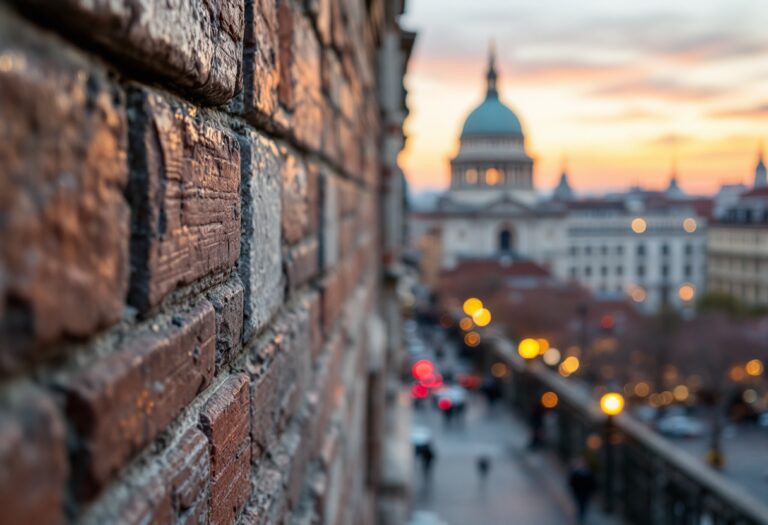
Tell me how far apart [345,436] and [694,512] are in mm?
8305

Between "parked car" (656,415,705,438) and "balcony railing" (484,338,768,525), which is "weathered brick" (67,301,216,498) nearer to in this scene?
"balcony railing" (484,338,768,525)

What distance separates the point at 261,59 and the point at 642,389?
40.0 meters

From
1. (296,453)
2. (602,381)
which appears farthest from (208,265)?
(602,381)

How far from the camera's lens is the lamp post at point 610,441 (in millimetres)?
13148

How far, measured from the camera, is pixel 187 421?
108cm

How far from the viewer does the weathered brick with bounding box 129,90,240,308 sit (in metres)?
0.87

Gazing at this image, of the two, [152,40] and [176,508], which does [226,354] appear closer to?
[176,508]

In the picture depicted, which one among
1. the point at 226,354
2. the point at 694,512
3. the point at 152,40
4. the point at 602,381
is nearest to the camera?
the point at 152,40

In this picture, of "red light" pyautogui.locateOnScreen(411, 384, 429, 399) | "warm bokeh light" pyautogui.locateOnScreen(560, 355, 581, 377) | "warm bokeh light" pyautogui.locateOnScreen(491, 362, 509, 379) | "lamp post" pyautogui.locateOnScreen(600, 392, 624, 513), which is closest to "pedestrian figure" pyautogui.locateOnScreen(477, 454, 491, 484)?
"lamp post" pyautogui.locateOnScreen(600, 392, 624, 513)

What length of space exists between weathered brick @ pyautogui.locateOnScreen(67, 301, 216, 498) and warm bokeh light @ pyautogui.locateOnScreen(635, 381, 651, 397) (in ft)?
131

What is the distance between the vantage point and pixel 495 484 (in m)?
16.5

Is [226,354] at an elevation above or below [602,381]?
above

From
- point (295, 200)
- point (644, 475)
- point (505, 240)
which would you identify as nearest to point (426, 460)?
point (644, 475)

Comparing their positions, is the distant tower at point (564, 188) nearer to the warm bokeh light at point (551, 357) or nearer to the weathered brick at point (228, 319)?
the warm bokeh light at point (551, 357)
